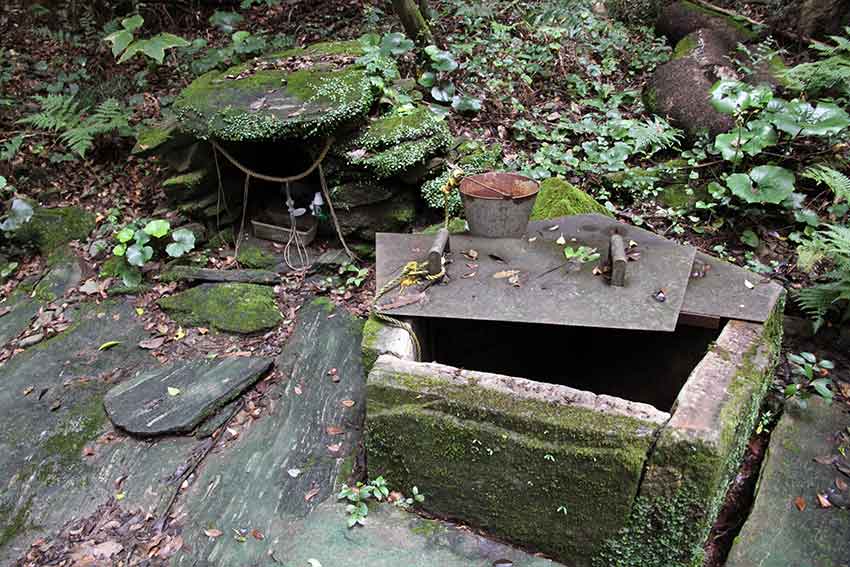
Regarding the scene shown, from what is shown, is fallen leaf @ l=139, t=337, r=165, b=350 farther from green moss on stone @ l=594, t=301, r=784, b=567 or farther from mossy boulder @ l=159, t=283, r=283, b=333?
green moss on stone @ l=594, t=301, r=784, b=567

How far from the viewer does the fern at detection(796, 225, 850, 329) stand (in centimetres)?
361

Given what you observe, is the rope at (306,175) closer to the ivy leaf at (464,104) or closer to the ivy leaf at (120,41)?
the ivy leaf at (120,41)

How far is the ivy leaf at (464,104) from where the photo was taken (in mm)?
5754

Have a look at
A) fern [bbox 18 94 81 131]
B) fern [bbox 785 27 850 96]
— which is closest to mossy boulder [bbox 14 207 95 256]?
fern [bbox 18 94 81 131]

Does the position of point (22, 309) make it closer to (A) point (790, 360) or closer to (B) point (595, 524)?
(B) point (595, 524)

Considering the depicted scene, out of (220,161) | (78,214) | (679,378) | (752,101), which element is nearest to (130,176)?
(78,214)

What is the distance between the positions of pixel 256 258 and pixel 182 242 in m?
0.62

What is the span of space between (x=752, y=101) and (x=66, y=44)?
766 cm

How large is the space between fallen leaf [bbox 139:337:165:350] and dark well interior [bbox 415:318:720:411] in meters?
2.14

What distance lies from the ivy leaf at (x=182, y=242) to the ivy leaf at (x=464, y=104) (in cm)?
269

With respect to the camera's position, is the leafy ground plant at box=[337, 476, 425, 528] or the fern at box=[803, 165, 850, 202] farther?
the fern at box=[803, 165, 850, 202]

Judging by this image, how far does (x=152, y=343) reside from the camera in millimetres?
4449

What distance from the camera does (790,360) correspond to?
11.8 feet

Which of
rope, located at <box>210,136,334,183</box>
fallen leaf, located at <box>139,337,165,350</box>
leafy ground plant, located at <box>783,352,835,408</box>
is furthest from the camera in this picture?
rope, located at <box>210,136,334,183</box>
